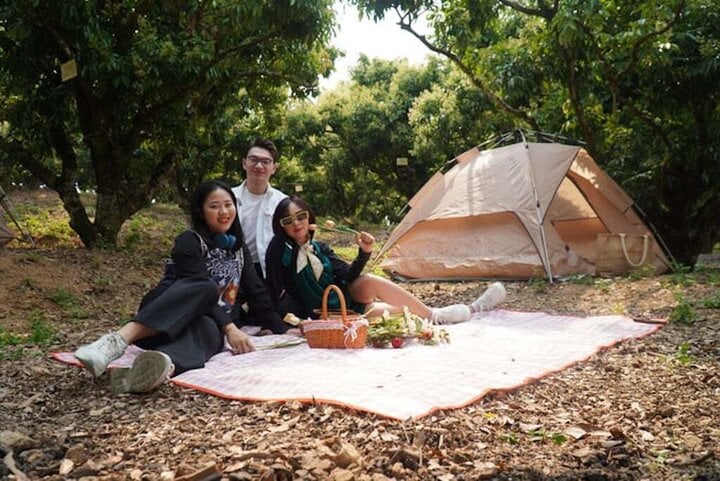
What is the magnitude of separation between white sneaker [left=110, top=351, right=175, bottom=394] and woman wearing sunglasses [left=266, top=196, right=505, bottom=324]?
4.05 ft

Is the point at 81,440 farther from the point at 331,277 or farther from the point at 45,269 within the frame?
the point at 45,269

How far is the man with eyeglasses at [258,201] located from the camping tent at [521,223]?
2.86 meters

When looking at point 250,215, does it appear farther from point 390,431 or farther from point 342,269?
point 390,431

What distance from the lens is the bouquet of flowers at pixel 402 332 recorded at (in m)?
3.32

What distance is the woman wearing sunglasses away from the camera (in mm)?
3641

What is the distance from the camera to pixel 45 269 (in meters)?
5.86

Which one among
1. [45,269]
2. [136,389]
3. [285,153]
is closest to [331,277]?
[136,389]

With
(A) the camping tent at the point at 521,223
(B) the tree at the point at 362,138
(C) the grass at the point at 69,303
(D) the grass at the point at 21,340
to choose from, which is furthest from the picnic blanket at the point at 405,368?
(B) the tree at the point at 362,138

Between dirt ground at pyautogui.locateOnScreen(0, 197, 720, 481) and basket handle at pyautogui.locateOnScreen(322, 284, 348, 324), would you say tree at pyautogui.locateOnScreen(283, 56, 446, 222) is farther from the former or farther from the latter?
dirt ground at pyautogui.locateOnScreen(0, 197, 720, 481)

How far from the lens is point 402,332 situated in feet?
11.0

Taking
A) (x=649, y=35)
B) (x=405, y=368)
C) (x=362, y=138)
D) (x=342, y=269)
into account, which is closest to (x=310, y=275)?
(x=342, y=269)

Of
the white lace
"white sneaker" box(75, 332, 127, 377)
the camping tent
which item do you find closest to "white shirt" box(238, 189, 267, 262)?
the white lace

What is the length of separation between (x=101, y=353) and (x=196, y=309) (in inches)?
18.5

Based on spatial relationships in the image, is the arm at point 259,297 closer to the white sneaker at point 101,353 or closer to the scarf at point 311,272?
the scarf at point 311,272
